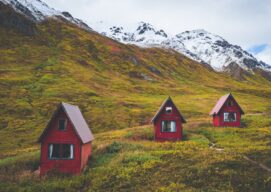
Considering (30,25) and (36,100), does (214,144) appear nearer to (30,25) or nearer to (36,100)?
(36,100)

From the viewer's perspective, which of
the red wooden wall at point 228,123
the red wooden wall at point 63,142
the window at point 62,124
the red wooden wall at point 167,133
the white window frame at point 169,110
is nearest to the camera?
the red wooden wall at point 63,142

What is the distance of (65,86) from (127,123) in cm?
3986

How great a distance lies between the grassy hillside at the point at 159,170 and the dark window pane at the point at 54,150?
2.54 meters

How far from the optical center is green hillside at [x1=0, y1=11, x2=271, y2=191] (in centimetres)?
3528

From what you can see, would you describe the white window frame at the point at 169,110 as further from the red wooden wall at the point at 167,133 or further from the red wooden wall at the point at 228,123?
the red wooden wall at the point at 228,123

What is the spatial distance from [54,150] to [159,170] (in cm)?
1316

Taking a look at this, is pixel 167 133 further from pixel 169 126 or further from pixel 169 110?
pixel 169 110

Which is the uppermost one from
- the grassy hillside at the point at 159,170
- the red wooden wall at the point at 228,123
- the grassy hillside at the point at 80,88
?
the grassy hillside at the point at 80,88

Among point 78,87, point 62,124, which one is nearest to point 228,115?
point 62,124

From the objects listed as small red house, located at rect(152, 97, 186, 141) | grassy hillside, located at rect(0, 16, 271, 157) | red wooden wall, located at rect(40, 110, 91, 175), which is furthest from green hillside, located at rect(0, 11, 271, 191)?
small red house, located at rect(152, 97, 186, 141)

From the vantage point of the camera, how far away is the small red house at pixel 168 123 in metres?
59.5

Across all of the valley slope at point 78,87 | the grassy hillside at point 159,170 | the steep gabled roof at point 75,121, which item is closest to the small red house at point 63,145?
the steep gabled roof at point 75,121

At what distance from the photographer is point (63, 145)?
4272 cm

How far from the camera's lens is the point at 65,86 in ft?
403
